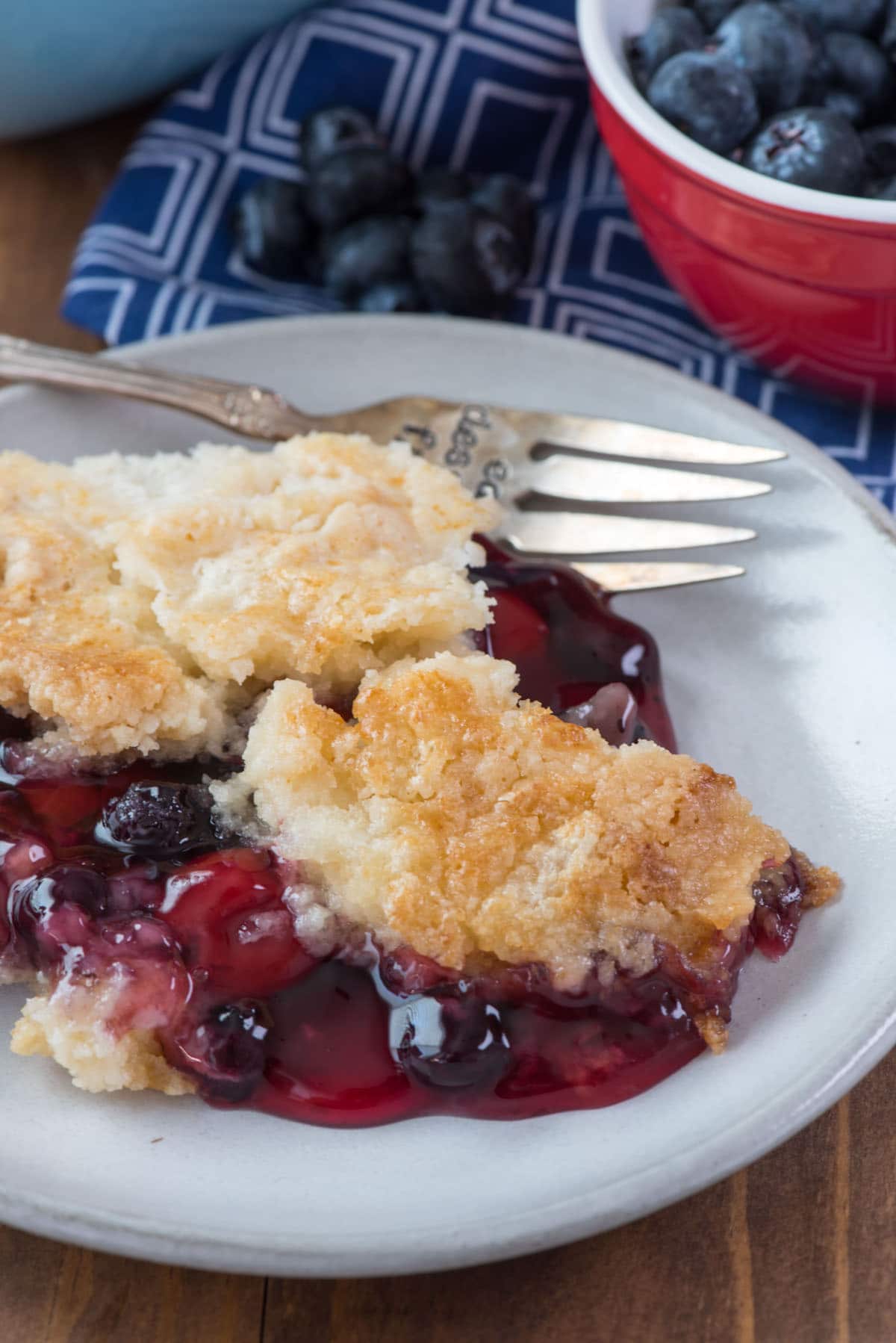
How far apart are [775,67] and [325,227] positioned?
4.50 feet

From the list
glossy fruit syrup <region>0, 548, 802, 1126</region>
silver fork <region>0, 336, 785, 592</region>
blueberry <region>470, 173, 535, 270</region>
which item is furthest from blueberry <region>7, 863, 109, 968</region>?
blueberry <region>470, 173, 535, 270</region>

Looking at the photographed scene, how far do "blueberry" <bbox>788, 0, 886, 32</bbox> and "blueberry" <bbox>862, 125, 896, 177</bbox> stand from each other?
0.32m

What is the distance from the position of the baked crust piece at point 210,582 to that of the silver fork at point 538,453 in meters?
0.24

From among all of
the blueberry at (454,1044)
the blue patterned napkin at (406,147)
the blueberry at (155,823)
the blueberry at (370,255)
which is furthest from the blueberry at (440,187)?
the blueberry at (454,1044)

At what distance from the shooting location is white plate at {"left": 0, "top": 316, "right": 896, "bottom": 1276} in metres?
1.97

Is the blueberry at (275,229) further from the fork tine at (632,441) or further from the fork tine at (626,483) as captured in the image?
the fork tine at (626,483)

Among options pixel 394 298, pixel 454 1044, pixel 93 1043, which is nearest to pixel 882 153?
pixel 394 298

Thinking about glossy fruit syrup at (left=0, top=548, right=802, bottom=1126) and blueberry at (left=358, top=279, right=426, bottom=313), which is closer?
glossy fruit syrup at (left=0, top=548, right=802, bottom=1126)

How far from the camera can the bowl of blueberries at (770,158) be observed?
3027 millimetres

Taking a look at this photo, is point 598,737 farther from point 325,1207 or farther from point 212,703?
point 325,1207

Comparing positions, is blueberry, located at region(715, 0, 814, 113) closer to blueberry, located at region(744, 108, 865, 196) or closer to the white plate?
blueberry, located at region(744, 108, 865, 196)

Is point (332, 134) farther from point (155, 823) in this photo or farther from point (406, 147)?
point (155, 823)

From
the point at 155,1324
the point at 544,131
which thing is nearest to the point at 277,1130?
the point at 155,1324

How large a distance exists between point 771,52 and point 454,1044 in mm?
2413
